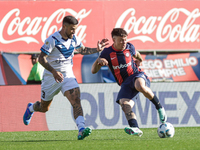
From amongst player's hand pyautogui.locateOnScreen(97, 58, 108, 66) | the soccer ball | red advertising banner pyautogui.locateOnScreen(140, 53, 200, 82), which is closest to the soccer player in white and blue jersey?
player's hand pyautogui.locateOnScreen(97, 58, 108, 66)

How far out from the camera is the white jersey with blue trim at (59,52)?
6.25 metres

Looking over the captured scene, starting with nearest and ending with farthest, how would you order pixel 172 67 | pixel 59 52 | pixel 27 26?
1. pixel 59 52
2. pixel 172 67
3. pixel 27 26

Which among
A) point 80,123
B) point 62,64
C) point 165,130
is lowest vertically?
point 165,130

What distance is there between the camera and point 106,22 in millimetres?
15336

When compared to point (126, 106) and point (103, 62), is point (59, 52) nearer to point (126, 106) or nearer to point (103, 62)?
point (103, 62)

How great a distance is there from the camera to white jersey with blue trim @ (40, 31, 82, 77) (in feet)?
20.5

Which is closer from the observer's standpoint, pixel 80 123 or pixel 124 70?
pixel 80 123

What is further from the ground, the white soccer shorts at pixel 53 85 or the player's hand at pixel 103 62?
the player's hand at pixel 103 62

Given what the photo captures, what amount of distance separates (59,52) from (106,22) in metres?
9.19

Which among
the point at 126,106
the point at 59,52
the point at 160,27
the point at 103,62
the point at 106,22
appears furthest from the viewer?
the point at 160,27

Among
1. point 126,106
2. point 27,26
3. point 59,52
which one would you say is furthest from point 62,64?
point 27,26

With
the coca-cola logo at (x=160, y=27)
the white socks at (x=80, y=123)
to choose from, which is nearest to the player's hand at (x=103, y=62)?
the white socks at (x=80, y=123)

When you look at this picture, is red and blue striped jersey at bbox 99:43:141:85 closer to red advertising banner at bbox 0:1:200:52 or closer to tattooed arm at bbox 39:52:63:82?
tattooed arm at bbox 39:52:63:82

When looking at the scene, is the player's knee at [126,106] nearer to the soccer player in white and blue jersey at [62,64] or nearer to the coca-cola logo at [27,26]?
the soccer player in white and blue jersey at [62,64]
